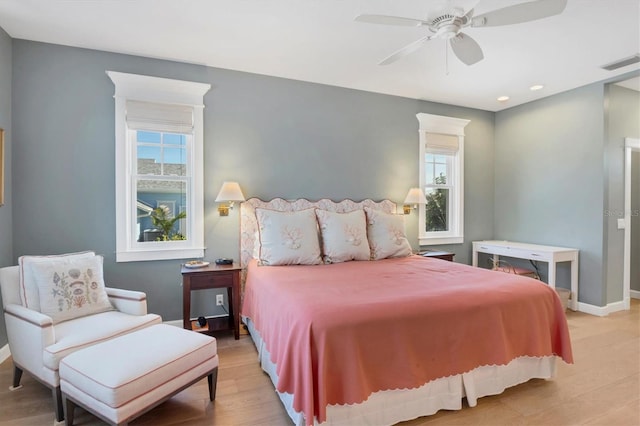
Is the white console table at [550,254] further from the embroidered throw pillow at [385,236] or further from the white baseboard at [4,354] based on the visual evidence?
the white baseboard at [4,354]

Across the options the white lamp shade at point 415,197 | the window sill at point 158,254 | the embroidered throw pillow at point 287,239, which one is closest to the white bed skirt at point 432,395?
the embroidered throw pillow at point 287,239

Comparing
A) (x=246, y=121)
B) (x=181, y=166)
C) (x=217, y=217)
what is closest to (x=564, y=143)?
(x=246, y=121)

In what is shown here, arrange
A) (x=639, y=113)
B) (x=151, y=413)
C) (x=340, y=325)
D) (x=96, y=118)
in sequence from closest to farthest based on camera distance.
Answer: (x=340, y=325), (x=151, y=413), (x=96, y=118), (x=639, y=113)

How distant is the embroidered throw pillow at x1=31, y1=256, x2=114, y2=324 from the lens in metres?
2.33

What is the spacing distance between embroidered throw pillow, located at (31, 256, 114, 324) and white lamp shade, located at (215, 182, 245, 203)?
3.95 feet

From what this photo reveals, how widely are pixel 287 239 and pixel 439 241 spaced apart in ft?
8.31

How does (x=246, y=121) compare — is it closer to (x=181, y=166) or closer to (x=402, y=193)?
(x=181, y=166)

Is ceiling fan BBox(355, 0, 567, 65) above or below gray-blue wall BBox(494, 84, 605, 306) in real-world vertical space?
above

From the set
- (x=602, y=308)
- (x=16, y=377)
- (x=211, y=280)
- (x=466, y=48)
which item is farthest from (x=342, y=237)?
(x=602, y=308)

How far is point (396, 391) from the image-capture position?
188cm

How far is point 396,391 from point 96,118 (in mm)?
3423

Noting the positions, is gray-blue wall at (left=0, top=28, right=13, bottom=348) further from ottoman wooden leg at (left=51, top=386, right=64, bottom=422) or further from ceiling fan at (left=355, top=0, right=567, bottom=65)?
ceiling fan at (left=355, top=0, right=567, bottom=65)

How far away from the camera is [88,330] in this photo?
220cm

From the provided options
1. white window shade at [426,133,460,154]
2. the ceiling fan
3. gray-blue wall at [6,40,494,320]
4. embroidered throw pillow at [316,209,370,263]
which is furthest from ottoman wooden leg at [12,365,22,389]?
white window shade at [426,133,460,154]
